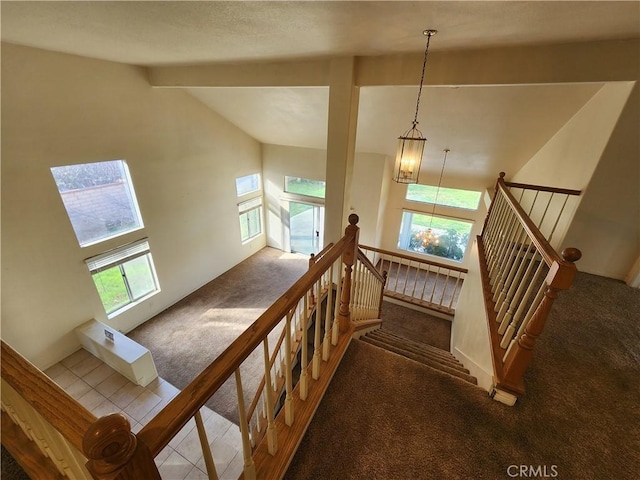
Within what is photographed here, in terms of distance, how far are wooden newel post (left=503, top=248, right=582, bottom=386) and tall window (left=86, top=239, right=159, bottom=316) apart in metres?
5.31

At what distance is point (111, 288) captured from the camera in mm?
4637

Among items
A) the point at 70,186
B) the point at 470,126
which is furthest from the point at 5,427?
the point at 470,126

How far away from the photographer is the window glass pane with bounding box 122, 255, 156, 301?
4848 mm

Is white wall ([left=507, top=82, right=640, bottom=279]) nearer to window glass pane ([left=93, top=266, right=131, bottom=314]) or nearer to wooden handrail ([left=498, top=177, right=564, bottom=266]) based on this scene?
wooden handrail ([left=498, top=177, right=564, bottom=266])

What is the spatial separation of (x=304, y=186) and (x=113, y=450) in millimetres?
6827

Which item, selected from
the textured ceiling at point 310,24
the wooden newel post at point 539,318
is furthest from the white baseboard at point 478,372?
the textured ceiling at point 310,24

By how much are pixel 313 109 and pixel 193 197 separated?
9.81ft

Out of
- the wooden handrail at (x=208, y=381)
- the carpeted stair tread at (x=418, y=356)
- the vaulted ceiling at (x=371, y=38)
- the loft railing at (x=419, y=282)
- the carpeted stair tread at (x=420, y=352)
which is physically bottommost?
the loft railing at (x=419, y=282)

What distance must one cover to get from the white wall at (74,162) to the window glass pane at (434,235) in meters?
4.99

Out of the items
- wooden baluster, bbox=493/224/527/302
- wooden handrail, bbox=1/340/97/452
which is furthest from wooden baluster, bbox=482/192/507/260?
wooden handrail, bbox=1/340/97/452

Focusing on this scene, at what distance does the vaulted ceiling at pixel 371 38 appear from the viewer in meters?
1.83

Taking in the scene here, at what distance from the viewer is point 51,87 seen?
3.37 meters

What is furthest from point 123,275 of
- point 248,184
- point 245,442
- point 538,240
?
point 538,240

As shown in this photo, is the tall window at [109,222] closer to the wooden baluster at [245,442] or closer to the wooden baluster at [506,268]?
the wooden baluster at [245,442]
